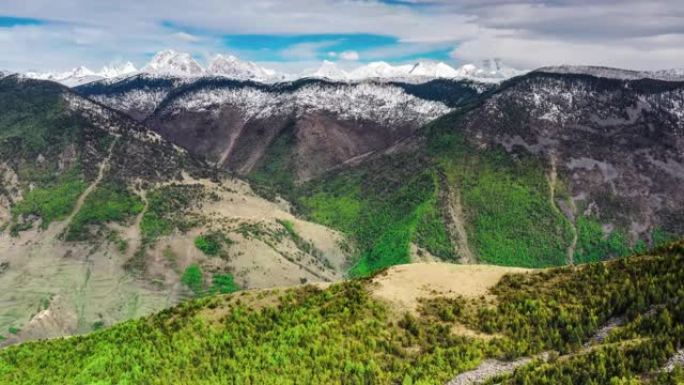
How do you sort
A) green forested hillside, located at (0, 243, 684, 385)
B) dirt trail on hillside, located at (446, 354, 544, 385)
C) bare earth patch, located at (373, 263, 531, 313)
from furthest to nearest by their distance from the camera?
1. bare earth patch, located at (373, 263, 531, 313)
2. dirt trail on hillside, located at (446, 354, 544, 385)
3. green forested hillside, located at (0, 243, 684, 385)

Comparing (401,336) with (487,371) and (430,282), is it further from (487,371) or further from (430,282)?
(430,282)

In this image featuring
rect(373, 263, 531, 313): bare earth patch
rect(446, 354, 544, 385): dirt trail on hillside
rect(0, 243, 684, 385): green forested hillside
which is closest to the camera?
rect(0, 243, 684, 385): green forested hillside

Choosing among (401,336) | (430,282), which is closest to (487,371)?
(401,336)

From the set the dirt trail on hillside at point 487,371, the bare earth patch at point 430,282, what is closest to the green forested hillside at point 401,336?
the dirt trail on hillside at point 487,371

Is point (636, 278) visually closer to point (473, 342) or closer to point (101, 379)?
point (473, 342)

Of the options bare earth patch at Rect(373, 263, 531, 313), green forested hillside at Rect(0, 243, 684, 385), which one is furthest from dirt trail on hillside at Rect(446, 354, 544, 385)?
bare earth patch at Rect(373, 263, 531, 313)

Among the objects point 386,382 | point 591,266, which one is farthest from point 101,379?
point 591,266

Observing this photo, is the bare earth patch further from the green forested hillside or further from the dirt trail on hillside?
the dirt trail on hillside

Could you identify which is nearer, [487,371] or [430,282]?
[487,371]

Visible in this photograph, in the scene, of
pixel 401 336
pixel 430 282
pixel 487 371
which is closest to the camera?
pixel 487 371
